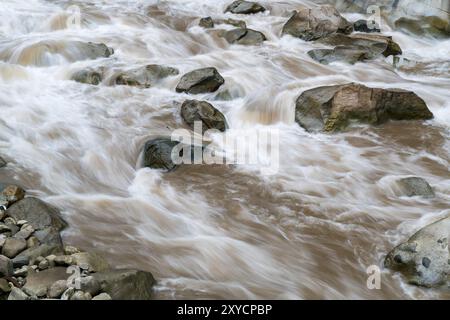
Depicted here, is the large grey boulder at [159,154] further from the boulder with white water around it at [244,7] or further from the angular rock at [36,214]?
the boulder with white water around it at [244,7]

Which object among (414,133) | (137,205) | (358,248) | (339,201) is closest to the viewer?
(358,248)

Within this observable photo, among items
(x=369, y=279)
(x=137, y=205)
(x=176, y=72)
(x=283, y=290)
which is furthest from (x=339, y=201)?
(x=176, y=72)

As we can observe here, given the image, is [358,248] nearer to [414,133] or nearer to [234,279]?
[234,279]

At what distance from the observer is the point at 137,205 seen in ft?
19.2

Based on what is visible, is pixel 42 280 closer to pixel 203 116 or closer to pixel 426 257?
pixel 426 257

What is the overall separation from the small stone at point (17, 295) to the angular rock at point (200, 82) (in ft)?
18.6

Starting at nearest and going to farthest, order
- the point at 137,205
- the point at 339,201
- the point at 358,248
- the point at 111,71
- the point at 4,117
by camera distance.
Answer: the point at 358,248, the point at 137,205, the point at 339,201, the point at 4,117, the point at 111,71

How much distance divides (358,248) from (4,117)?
5.39 meters

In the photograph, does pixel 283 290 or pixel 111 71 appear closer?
pixel 283 290

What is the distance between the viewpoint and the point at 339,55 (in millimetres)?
11312

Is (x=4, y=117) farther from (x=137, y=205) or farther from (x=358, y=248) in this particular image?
(x=358, y=248)

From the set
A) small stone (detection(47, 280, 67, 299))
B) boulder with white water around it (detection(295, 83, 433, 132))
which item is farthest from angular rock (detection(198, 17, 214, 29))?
small stone (detection(47, 280, 67, 299))

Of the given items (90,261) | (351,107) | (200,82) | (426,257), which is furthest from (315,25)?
(90,261)

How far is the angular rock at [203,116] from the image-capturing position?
26.2 feet
